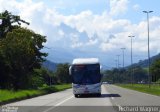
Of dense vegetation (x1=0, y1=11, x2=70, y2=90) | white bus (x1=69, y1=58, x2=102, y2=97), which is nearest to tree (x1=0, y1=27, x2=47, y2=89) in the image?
dense vegetation (x1=0, y1=11, x2=70, y2=90)

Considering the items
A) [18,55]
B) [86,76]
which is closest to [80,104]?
[86,76]

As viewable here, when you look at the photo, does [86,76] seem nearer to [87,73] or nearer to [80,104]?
[87,73]

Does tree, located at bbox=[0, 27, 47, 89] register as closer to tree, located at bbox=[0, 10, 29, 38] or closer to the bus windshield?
tree, located at bbox=[0, 10, 29, 38]

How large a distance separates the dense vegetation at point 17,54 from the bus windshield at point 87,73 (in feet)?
63.8

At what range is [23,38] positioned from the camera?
65.6 metres

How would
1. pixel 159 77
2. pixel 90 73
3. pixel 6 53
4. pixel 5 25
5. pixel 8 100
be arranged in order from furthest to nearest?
1. pixel 159 77
2. pixel 5 25
3. pixel 6 53
4. pixel 90 73
5. pixel 8 100

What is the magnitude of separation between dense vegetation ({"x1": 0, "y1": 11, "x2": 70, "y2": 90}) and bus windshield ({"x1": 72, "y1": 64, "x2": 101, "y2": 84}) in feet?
63.8

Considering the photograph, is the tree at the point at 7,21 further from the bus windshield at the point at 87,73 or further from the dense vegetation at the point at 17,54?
the bus windshield at the point at 87,73

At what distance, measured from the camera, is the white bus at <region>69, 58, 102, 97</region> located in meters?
44.8

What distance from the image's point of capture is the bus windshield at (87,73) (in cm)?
4472

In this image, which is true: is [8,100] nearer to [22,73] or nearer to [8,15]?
[22,73]

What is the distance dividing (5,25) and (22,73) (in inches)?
488

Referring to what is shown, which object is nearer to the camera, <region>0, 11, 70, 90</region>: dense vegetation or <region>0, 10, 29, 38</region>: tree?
<region>0, 11, 70, 90</region>: dense vegetation

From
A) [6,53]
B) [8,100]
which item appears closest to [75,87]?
[8,100]
